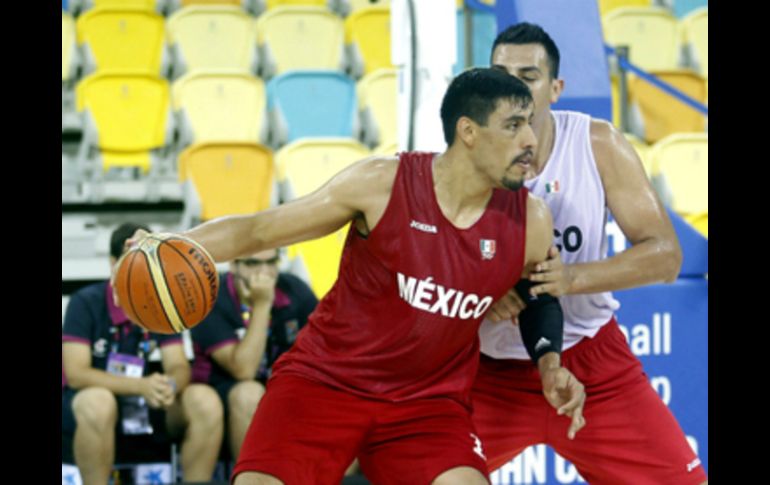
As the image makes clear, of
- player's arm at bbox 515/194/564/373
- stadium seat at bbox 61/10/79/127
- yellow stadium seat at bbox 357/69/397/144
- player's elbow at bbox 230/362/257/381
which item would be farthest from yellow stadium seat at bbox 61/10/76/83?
player's arm at bbox 515/194/564/373

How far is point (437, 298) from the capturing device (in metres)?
3.41

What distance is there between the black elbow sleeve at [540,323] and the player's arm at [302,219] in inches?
20.6

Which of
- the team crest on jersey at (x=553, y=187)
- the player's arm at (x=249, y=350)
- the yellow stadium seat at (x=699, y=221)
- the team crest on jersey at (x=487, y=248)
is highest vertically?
the team crest on jersey at (x=553, y=187)

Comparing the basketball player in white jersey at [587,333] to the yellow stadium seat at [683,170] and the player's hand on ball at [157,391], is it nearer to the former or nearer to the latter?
the player's hand on ball at [157,391]

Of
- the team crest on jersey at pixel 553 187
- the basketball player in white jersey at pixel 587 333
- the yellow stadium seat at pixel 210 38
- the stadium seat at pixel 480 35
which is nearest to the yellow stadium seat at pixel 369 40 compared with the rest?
the yellow stadium seat at pixel 210 38

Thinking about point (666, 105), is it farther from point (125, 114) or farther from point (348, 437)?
point (348, 437)

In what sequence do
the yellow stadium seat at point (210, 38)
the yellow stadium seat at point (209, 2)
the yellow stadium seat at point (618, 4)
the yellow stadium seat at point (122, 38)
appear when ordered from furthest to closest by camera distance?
the yellow stadium seat at point (618, 4) < the yellow stadium seat at point (209, 2) < the yellow stadium seat at point (210, 38) < the yellow stadium seat at point (122, 38)

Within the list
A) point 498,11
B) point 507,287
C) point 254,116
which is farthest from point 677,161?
point 507,287

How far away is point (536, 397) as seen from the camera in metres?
3.88

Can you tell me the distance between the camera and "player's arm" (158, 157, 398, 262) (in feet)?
11.1

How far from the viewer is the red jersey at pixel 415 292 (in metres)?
3.42
